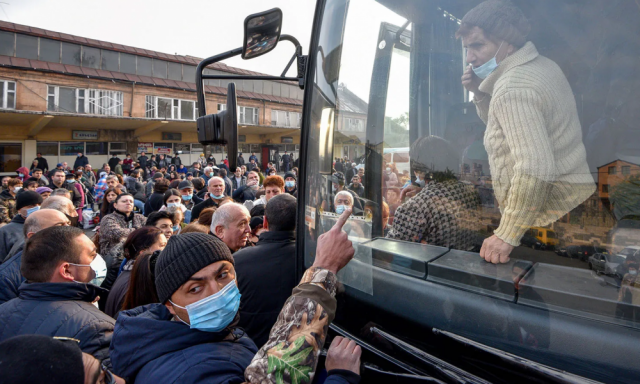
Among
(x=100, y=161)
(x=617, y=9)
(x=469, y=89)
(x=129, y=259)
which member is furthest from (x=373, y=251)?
(x=100, y=161)

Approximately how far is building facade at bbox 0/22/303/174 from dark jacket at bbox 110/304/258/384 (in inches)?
604

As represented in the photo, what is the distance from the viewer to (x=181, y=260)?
157 cm

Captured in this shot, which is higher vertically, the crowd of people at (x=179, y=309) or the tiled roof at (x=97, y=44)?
the tiled roof at (x=97, y=44)

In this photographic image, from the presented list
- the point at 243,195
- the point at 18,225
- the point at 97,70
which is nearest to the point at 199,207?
the point at 243,195

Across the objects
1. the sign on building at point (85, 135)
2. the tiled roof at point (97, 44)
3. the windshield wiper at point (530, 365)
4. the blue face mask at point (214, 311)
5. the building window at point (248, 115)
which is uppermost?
the tiled roof at point (97, 44)

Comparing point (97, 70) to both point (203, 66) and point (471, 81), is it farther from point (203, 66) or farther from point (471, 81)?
point (471, 81)

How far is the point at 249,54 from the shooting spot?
7.45 feet

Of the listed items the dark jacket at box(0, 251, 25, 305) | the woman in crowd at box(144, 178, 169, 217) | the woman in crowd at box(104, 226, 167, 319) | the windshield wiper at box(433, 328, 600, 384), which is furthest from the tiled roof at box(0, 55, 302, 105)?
the windshield wiper at box(433, 328, 600, 384)

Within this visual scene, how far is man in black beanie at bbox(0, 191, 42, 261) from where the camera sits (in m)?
4.18

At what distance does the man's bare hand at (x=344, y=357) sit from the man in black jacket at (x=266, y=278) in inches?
41.1

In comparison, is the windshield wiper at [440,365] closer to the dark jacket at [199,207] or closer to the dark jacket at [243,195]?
the dark jacket at [199,207]

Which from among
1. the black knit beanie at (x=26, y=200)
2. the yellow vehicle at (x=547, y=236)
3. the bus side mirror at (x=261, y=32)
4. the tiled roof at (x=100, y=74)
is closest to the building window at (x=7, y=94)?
the tiled roof at (x=100, y=74)

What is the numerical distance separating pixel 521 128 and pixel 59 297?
7.49 ft

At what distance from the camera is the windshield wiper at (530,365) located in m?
1.20
